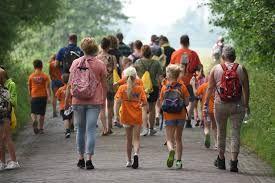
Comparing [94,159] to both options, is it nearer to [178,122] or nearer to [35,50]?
[178,122]

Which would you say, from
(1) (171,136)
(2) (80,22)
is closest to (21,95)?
(1) (171,136)

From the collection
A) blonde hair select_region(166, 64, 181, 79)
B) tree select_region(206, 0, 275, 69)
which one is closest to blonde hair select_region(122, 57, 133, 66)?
tree select_region(206, 0, 275, 69)

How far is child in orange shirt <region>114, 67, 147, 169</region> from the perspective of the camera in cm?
1345

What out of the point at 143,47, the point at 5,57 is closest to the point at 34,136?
the point at 143,47

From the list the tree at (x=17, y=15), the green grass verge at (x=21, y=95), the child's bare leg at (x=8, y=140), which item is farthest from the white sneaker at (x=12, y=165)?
the tree at (x=17, y=15)

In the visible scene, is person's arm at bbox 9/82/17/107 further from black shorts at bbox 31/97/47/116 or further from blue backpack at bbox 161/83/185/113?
black shorts at bbox 31/97/47/116

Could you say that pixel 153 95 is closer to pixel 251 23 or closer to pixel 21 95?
pixel 251 23

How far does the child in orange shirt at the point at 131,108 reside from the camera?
13.5 m

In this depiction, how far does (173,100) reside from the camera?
1340cm

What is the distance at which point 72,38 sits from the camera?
1850cm

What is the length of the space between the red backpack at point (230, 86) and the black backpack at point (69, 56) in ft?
20.0

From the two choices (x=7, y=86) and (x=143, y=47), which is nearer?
(x=7, y=86)

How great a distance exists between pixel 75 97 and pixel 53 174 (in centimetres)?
127

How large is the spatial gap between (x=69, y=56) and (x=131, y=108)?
536cm
